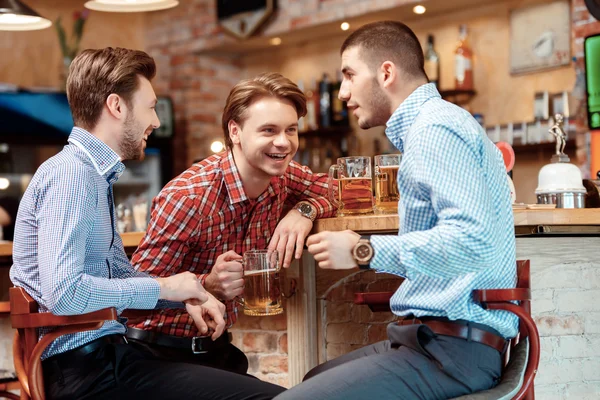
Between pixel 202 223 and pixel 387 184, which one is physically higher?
pixel 387 184

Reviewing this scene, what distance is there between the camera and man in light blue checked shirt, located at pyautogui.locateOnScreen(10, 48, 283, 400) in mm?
1763

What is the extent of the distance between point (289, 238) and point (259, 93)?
0.46 metres

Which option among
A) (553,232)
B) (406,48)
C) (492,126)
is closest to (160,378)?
(406,48)

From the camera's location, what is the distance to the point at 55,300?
1.73m

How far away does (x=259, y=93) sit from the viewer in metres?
2.42

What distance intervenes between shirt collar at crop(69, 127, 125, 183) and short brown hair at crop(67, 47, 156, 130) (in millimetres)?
56

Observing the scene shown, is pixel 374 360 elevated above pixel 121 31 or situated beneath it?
situated beneath

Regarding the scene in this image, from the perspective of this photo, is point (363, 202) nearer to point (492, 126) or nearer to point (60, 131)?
point (492, 126)

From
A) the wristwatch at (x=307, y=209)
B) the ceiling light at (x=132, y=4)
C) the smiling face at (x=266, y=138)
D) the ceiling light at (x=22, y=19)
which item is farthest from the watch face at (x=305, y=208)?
the ceiling light at (x=22, y=19)

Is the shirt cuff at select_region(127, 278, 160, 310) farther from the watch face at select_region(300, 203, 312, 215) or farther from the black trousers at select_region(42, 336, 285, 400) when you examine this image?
the watch face at select_region(300, 203, 312, 215)

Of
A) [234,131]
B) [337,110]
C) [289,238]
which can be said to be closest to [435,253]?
[289,238]

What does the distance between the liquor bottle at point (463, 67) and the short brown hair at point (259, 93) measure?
3.40 meters

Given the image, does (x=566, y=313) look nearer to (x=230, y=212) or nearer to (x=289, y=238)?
(x=289, y=238)

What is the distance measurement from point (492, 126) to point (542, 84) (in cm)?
42
